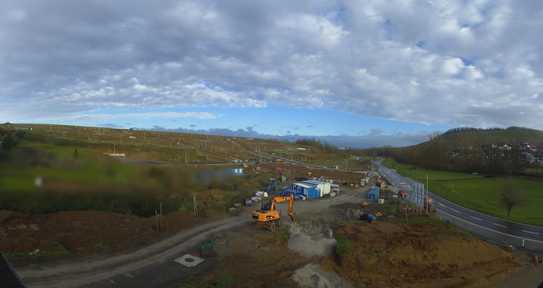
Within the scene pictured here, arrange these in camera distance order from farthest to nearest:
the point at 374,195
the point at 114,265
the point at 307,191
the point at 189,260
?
the point at 374,195 < the point at 307,191 < the point at 189,260 < the point at 114,265

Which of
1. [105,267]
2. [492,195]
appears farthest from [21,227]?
[492,195]

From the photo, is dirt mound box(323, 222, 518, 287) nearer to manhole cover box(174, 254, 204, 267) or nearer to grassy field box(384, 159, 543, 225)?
manhole cover box(174, 254, 204, 267)

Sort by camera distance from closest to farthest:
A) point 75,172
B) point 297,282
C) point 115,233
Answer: point 75,172 < point 297,282 < point 115,233

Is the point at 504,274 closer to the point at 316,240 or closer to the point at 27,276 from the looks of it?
the point at 316,240

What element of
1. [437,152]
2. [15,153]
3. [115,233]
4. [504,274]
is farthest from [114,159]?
[437,152]

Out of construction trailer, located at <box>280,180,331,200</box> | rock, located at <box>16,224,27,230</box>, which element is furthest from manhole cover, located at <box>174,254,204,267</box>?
construction trailer, located at <box>280,180,331,200</box>

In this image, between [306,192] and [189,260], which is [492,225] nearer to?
[306,192]
